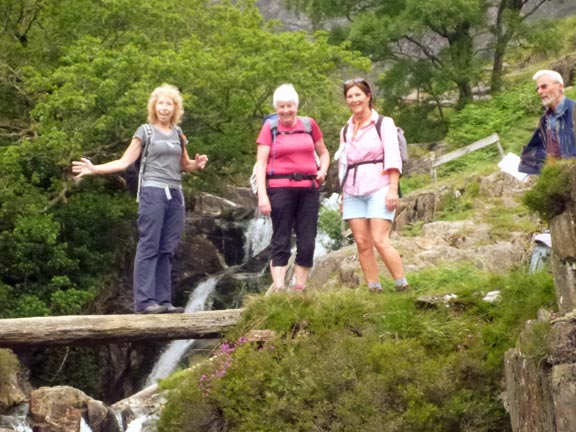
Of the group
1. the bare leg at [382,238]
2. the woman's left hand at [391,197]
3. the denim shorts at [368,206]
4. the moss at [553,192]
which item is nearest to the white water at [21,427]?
the denim shorts at [368,206]

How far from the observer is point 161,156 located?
9.34 m

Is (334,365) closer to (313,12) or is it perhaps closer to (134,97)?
(134,97)

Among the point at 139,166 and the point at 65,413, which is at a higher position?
the point at 139,166

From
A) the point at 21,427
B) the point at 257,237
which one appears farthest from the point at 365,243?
the point at 257,237

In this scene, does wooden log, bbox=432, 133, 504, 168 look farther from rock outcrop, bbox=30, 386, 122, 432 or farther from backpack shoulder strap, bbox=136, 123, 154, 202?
backpack shoulder strap, bbox=136, 123, 154, 202

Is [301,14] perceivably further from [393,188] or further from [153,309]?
[393,188]

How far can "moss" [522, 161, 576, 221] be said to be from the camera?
26.1ft

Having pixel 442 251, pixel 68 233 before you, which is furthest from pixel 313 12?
pixel 442 251

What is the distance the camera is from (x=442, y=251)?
13.1m

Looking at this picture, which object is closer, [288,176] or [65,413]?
[288,176]

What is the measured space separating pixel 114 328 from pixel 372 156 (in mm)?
2756

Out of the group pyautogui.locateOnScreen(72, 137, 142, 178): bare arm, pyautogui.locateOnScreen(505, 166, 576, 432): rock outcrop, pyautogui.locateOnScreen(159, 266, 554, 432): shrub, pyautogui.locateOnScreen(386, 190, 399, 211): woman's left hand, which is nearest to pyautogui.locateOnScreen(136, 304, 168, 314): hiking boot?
pyautogui.locateOnScreen(159, 266, 554, 432): shrub

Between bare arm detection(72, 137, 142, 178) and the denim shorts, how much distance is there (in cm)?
185

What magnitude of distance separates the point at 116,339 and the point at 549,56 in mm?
28792
